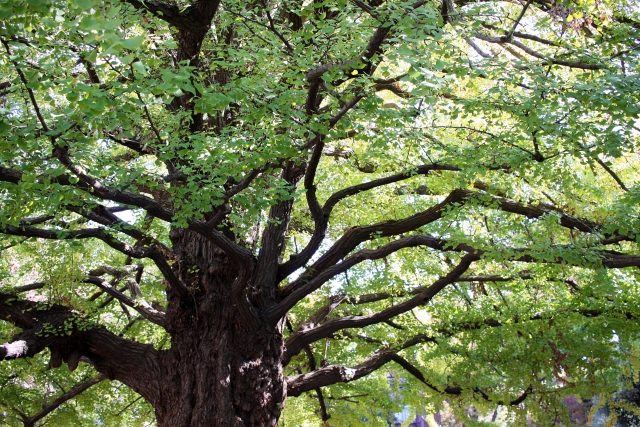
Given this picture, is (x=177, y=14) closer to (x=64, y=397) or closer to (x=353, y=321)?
(x=353, y=321)

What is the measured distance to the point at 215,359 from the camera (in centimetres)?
783

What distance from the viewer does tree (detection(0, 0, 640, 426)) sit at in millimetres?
5113

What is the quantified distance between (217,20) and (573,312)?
715cm

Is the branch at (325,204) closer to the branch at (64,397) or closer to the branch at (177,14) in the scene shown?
the branch at (177,14)

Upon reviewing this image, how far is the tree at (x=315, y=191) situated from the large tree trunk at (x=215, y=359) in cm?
3

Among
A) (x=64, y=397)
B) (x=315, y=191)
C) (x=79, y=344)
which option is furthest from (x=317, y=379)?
(x=64, y=397)

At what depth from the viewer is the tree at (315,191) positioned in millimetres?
5113

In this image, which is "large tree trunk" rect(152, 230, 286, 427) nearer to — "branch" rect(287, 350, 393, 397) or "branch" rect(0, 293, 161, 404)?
"branch" rect(0, 293, 161, 404)

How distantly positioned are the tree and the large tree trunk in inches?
1.2

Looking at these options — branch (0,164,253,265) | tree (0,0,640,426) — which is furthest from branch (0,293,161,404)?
branch (0,164,253,265)

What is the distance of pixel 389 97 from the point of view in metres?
11.2

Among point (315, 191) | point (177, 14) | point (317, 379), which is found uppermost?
point (315, 191)

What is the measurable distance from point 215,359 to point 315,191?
8.68 feet

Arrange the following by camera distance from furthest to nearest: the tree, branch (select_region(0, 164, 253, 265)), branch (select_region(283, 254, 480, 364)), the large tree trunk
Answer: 1. branch (select_region(283, 254, 480, 364))
2. the large tree trunk
3. branch (select_region(0, 164, 253, 265))
4. the tree
